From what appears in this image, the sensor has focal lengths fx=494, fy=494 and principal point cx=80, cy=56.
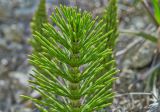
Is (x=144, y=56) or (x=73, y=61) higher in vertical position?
(x=144, y=56)

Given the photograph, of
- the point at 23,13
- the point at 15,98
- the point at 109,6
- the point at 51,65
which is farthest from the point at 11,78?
the point at 51,65

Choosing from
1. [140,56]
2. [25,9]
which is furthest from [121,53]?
[25,9]

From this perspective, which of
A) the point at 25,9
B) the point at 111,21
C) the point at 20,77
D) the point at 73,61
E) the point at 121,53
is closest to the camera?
the point at 73,61

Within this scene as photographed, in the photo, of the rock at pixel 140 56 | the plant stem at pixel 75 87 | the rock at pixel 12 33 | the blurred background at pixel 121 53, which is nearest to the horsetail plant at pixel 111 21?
the blurred background at pixel 121 53

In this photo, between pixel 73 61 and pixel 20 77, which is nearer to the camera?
pixel 73 61

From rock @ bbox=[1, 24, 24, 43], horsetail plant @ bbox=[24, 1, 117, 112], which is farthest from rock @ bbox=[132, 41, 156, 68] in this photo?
horsetail plant @ bbox=[24, 1, 117, 112]

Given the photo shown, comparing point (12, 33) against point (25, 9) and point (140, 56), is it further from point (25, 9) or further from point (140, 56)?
point (140, 56)

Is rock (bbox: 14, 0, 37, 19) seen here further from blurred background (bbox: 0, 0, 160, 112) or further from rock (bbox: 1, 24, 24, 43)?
rock (bbox: 1, 24, 24, 43)

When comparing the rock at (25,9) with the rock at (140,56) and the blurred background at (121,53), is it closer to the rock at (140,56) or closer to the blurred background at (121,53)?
the blurred background at (121,53)

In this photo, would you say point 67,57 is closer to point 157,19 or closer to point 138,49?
point 157,19
